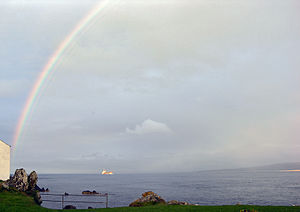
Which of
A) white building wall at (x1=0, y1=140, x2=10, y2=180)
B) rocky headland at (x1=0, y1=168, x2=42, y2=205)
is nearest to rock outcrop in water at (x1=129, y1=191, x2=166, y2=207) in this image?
rocky headland at (x1=0, y1=168, x2=42, y2=205)

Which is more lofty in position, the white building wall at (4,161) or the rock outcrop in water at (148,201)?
the white building wall at (4,161)

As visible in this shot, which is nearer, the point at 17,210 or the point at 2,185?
the point at 17,210

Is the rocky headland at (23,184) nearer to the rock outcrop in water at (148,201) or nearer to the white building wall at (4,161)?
the white building wall at (4,161)

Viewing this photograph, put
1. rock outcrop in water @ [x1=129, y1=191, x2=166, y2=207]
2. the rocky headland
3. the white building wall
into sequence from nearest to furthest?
rock outcrop in water @ [x1=129, y1=191, x2=166, y2=207], the rocky headland, the white building wall

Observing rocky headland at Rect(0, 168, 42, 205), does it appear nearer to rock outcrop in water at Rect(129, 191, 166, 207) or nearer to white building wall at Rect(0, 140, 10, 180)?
white building wall at Rect(0, 140, 10, 180)

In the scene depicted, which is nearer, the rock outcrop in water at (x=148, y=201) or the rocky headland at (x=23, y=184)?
the rock outcrop in water at (x=148, y=201)

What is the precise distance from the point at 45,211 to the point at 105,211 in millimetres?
4714

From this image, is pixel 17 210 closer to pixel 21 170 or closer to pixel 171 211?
pixel 171 211

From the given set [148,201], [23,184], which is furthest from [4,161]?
[148,201]

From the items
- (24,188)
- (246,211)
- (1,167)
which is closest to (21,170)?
(24,188)

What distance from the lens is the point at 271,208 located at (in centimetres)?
2005

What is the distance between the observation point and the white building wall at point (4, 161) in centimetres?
4648

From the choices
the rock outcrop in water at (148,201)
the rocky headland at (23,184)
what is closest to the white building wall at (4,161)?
the rocky headland at (23,184)

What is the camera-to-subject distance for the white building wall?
46478 millimetres
